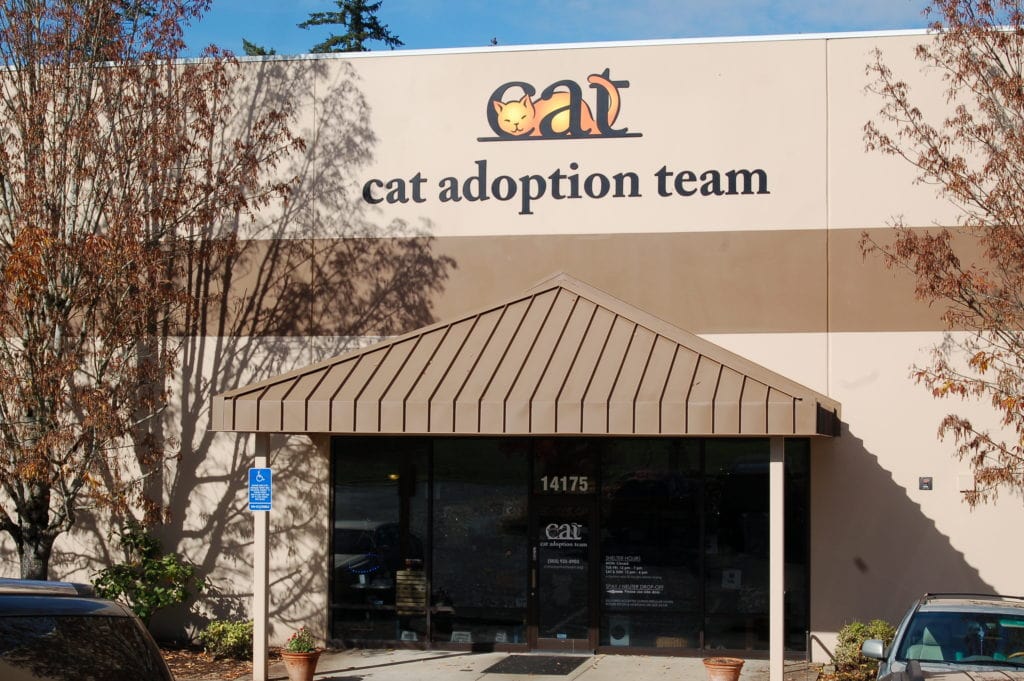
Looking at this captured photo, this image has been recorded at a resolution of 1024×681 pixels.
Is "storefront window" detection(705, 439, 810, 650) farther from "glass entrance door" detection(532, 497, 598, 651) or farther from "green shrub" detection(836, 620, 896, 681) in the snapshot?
"glass entrance door" detection(532, 497, 598, 651)

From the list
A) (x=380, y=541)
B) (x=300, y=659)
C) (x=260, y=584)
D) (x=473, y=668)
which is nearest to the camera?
(x=300, y=659)

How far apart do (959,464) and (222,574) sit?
1125 cm

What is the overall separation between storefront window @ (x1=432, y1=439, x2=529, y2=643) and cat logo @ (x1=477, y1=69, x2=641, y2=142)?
4.84m

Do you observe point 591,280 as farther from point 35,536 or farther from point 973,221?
point 35,536

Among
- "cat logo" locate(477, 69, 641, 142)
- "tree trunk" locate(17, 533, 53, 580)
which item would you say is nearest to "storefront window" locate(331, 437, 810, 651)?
Result: "tree trunk" locate(17, 533, 53, 580)

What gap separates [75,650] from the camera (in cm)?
584

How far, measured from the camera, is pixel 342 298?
18.3 m

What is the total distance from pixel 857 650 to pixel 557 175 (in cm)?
817

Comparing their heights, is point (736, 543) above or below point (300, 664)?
above

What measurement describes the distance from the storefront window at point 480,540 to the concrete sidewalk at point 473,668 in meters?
0.49

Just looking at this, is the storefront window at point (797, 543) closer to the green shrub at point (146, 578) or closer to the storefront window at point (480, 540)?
the storefront window at point (480, 540)

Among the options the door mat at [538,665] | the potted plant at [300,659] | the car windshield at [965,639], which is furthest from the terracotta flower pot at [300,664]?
the car windshield at [965,639]

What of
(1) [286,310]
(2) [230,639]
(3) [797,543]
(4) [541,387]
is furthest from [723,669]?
(1) [286,310]

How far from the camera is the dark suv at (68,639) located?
5.59 m
